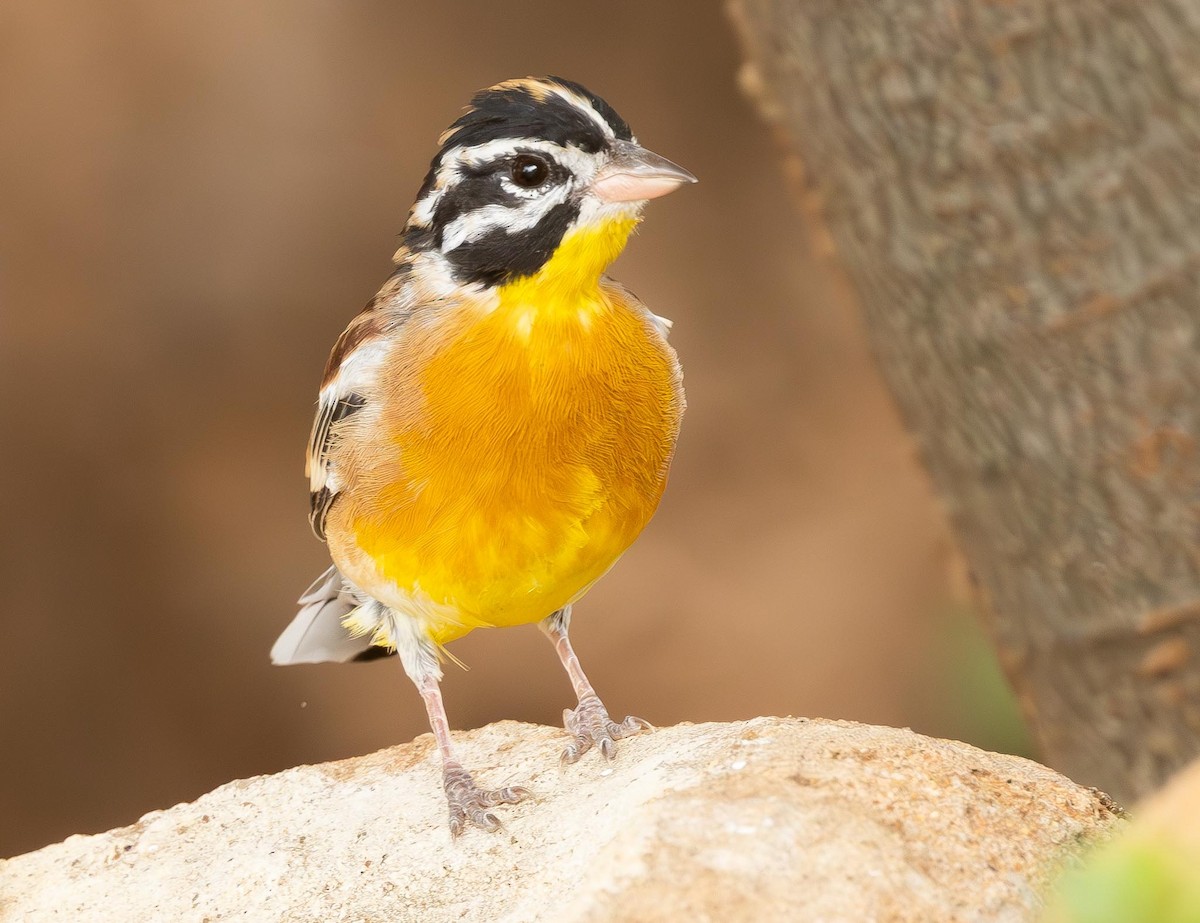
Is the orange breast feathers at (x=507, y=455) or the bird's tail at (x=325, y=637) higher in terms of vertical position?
the orange breast feathers at (x=507, y=455)

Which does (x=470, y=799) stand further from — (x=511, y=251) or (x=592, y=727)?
(x=511, y=251)

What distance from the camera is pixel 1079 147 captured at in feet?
11.8

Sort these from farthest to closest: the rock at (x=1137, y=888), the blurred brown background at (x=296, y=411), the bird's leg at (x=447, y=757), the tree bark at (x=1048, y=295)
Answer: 1. the blurred brown background at (x=296, y=411)
2. the bird's leg at (x=447, y=757)
3. the tree bark at (x=1048, y=295)
4. the rock at (x=1137, y=888)

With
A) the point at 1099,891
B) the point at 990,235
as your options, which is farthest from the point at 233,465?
the point at 1099,891

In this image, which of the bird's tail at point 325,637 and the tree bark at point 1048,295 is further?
the bird's tail at point 325,637

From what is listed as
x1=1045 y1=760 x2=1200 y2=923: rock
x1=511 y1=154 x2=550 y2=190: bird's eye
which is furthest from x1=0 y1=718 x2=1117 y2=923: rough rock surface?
x1=511 y1=154 x2=550 y2=190: bird's eye

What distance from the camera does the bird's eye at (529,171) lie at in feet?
12.9

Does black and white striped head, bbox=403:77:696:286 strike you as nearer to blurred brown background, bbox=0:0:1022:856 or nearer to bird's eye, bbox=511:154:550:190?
bird's eye, bbox=511:154:550:190

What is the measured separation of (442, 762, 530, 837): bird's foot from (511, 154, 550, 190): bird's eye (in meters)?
1.66

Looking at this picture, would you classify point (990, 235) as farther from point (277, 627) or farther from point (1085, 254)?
point (277, 627)

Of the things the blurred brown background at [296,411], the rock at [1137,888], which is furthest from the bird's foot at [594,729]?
the blurred brown background at [296,411]

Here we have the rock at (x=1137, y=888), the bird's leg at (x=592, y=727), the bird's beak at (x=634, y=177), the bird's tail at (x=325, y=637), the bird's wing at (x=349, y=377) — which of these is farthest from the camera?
→ the bird's tail at (x=325, y=637)

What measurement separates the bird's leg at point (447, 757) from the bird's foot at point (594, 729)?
252mm

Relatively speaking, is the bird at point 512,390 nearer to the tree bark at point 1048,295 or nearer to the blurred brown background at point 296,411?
the tree bark at point 1048,295
